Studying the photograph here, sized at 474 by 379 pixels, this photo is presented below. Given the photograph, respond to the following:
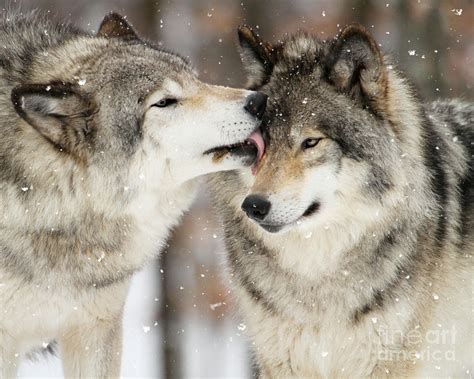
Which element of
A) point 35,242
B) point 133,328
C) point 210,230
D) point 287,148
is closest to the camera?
point 287,148

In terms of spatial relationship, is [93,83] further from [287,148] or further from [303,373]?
[303,373]

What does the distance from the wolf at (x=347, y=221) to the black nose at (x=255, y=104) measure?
0.31 feet

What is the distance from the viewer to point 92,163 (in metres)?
4.89

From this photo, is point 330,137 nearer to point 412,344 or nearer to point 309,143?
point 309,143

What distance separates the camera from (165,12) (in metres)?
10.5

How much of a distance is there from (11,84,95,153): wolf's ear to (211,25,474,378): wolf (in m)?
0.87

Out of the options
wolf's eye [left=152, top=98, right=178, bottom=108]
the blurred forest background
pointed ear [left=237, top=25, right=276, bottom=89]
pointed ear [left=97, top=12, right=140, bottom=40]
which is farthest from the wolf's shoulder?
the blurred forest background

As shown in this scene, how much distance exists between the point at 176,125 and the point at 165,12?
6.03 metres

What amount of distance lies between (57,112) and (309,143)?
1.35 metres

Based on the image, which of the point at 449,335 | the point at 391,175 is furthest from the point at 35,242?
the point at 449,335

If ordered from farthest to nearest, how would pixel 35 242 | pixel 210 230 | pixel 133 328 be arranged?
pixel 133 328, pixel 210 230, pixel 35 242

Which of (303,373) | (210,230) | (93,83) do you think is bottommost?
(210,230)

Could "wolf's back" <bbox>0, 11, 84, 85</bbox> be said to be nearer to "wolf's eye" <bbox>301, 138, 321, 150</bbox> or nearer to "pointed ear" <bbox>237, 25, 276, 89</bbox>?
"pointed ear" <bbox>237, 25, 276, 89</bbox>

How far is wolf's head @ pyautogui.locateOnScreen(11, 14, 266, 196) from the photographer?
473 cm
